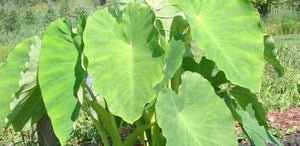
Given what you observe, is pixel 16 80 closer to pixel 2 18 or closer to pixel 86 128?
pixel 86 128

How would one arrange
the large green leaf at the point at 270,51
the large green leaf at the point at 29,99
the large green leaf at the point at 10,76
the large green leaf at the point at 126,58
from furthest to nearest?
the large green leaf at the point at 270,51, the large green leaf at the point at 10,76, the large green leaf at the point at 29,99, the large green leaf at the point at 126,58

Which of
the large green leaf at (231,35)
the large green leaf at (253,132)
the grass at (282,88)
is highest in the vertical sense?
the large green leaf at (231,35)

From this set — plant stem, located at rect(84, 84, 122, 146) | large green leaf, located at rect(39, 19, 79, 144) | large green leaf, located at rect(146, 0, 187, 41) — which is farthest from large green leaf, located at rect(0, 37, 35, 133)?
large green leaf, located at rect(146, 0, 187, 41)

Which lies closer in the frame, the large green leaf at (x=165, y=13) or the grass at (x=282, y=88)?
the large green leaf at (x=165, y=13)

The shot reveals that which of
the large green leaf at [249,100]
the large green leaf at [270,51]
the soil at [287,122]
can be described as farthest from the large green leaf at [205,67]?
Result: the soil at [287,122]

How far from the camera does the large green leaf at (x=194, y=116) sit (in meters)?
1.12

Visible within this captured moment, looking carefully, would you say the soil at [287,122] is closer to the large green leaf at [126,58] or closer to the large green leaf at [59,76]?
the large green leaf at [126,58]

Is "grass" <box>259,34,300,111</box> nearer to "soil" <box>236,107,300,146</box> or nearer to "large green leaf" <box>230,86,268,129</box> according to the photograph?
"soil" <box>236,107,300,146</box>

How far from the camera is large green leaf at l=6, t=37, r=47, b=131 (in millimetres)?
1198

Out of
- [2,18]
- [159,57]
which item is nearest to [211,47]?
[159,57]

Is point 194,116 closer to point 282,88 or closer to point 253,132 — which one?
point 253,132

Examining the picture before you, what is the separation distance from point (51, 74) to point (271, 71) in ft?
8.96

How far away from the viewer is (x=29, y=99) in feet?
4.54

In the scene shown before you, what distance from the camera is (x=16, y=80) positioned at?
1.34m
